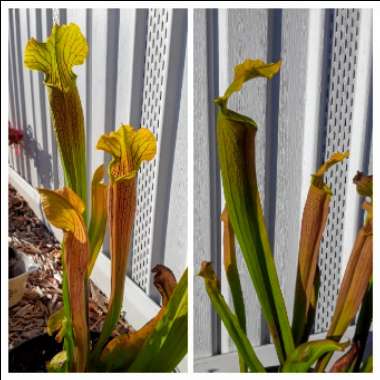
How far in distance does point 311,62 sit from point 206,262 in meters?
0.63

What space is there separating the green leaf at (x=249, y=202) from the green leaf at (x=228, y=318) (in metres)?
0.08

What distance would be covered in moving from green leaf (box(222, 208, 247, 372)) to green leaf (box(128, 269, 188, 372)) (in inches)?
4.9

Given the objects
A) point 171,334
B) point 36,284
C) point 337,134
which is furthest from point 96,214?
point 337,134

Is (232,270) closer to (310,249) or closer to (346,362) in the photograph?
(310,249)

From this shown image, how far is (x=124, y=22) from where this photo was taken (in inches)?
62.6

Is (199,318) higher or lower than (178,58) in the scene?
lower

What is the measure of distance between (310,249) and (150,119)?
58 cm

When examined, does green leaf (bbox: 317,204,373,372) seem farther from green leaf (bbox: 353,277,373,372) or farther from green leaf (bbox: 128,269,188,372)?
green leaf (bbox: 128,269,188,372)

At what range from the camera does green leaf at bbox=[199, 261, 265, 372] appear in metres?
1.61

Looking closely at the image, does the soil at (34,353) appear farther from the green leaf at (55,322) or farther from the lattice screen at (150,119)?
the lattice screen at (150,119)

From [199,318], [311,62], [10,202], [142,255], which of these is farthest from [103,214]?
[311,62]

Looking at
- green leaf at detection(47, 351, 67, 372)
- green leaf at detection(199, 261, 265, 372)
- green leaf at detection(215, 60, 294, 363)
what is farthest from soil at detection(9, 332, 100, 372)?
green leaf at detection(215, 60, 294, 363)
